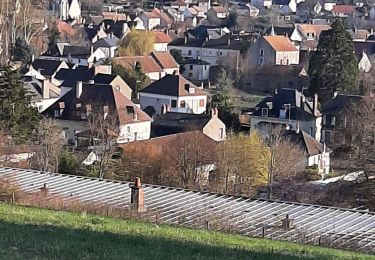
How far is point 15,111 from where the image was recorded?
27031mm

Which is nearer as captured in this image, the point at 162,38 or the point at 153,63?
the point at 153,63

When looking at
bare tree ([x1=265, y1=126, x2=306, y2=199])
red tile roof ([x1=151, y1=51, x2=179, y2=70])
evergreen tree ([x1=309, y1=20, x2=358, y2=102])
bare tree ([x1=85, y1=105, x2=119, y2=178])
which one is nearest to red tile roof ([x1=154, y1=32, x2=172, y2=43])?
red tile roof ([x1=151, y1=51, x2=179, y2=70])

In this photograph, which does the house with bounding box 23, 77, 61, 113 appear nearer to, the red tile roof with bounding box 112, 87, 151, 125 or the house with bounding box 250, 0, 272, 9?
the red tile roof with bounding box 112, 87, 151, 125

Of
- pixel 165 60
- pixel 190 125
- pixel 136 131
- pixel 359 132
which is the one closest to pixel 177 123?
pixel 190 125

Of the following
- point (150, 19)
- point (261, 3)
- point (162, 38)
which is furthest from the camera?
point (261, 3)

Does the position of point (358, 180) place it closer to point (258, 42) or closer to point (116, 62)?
point (116, 62)

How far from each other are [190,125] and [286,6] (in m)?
74.7

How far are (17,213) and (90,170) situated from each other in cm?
1384

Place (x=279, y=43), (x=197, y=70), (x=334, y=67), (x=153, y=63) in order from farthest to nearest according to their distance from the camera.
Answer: (x=279, y=43), (x=197, y=70), (x=153, y=63), (x=334, y=67)

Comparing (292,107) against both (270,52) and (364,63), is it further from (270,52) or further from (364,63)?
(270,52)

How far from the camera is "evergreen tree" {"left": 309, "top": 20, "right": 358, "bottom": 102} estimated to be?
133 feet

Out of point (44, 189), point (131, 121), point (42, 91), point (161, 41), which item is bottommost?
point (161, 41)

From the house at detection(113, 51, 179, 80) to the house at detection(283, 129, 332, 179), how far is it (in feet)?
60.1

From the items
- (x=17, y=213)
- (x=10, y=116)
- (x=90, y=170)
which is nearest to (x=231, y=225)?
(x=17, y=213)
